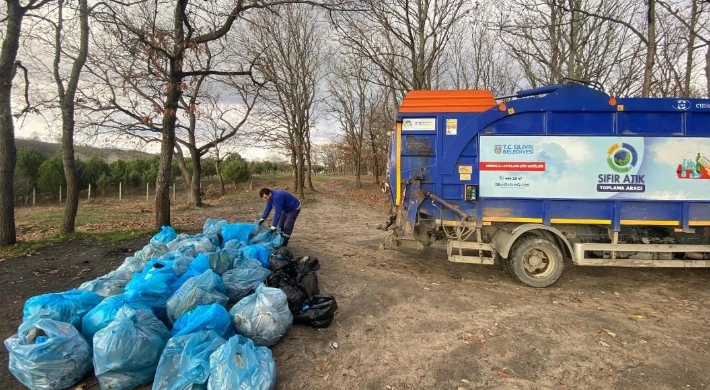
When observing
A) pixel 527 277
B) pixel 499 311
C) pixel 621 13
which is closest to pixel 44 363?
pixel 499 311

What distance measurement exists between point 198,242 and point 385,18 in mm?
11594

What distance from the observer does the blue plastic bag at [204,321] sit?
10.6 ft

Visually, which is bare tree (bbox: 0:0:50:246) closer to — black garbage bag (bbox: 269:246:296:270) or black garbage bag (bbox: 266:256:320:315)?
black garbage bag (bbox: 269:246:296:270)

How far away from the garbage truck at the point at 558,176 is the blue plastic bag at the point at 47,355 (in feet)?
14.4

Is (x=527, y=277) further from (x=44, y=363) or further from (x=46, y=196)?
(x=46, y=196)

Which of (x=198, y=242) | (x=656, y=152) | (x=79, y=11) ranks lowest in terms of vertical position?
(x=198, y=242)

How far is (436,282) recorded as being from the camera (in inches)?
230

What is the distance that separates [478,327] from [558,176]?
2.83 metres

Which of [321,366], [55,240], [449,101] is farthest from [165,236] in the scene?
[449,101]

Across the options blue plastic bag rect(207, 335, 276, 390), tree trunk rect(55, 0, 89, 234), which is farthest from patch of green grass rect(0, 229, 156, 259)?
blue plastic bag rect(207, 335, 276, 390)

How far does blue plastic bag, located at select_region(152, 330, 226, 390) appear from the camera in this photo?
2.70 metres

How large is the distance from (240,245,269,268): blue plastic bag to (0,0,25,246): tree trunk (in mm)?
5725

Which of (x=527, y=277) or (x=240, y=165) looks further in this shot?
(x=240, y=165)

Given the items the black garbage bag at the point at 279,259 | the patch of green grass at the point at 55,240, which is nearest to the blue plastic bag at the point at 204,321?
the black garbage bag at the point at 279,259
